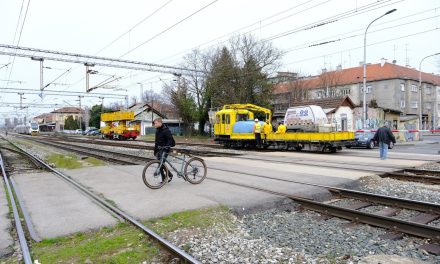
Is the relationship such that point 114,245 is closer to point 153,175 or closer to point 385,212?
point 153,175

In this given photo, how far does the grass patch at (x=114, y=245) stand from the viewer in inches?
185

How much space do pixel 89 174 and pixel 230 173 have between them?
483 cm

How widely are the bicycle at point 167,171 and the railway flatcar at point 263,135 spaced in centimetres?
1186

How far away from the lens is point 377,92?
205ft

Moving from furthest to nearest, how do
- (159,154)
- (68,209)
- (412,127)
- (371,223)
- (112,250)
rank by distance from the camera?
(412,127) → (159,154) → (68,209) → (371,223) → (112,250)

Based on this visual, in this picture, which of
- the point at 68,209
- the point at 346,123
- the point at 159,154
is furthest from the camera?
the point at 346,123

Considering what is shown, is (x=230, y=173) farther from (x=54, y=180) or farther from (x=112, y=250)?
(x=112, y=250)

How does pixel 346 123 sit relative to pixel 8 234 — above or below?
above

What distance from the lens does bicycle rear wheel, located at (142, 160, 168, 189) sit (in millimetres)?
9070

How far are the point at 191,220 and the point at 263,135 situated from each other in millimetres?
18226

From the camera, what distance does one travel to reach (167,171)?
946 centimetres

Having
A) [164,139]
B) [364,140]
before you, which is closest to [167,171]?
[164,139]

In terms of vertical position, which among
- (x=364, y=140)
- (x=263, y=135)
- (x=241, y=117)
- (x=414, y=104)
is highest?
(x=414, y=104)

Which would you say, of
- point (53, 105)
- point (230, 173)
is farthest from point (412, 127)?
point (53, 105)
